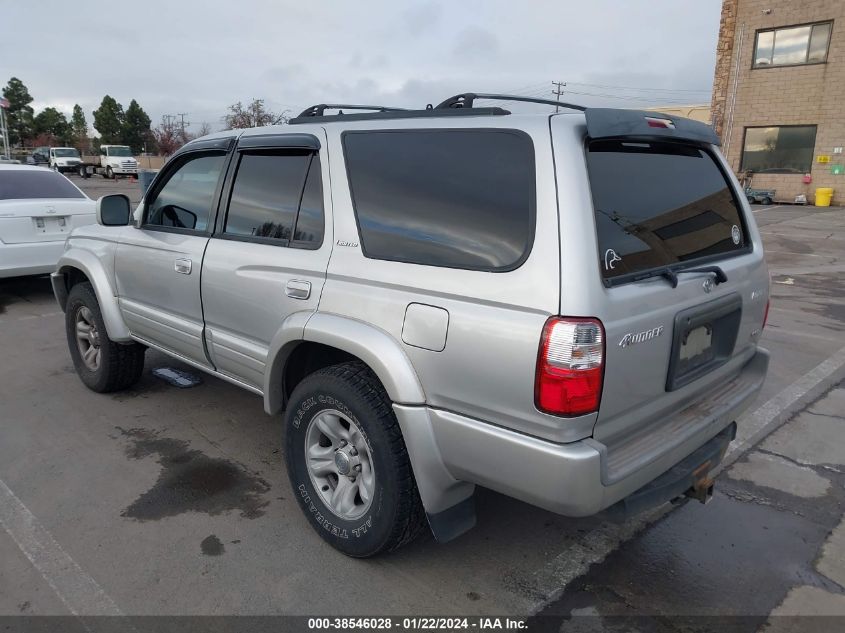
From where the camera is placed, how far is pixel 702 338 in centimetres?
262

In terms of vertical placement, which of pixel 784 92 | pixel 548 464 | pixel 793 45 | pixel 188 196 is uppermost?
pixel 793 45

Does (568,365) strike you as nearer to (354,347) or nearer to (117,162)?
(354,347)

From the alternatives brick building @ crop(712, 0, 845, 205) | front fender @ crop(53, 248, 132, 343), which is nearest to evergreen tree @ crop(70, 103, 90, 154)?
brick building @ crop(712, 0, 845, 205)

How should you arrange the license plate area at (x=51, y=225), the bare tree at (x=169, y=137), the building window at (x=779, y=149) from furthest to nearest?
the bare tree at (x=169, y=137) → the building window at (x=779, y=149) → the license plate area at (x=51, y=225)

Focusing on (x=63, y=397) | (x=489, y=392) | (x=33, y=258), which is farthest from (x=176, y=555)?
(x=33, y=258)

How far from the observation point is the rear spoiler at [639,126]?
7.30 feet

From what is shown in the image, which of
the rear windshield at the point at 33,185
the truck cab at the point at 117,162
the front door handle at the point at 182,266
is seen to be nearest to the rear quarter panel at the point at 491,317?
the front door handle at the point at 182,266

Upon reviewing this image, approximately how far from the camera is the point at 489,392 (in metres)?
2.21

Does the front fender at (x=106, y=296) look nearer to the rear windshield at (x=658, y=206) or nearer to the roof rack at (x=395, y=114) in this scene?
the roof rack at (x=395, y=114)

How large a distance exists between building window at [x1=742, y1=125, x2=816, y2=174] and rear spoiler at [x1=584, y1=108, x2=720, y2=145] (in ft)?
93.6

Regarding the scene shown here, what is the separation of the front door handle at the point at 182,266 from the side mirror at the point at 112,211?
3.02 ft

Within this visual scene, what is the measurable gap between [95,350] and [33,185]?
4448 millimetres

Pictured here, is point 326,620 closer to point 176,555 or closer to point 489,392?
point 176,555

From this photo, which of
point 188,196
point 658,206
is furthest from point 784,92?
point 188,196
